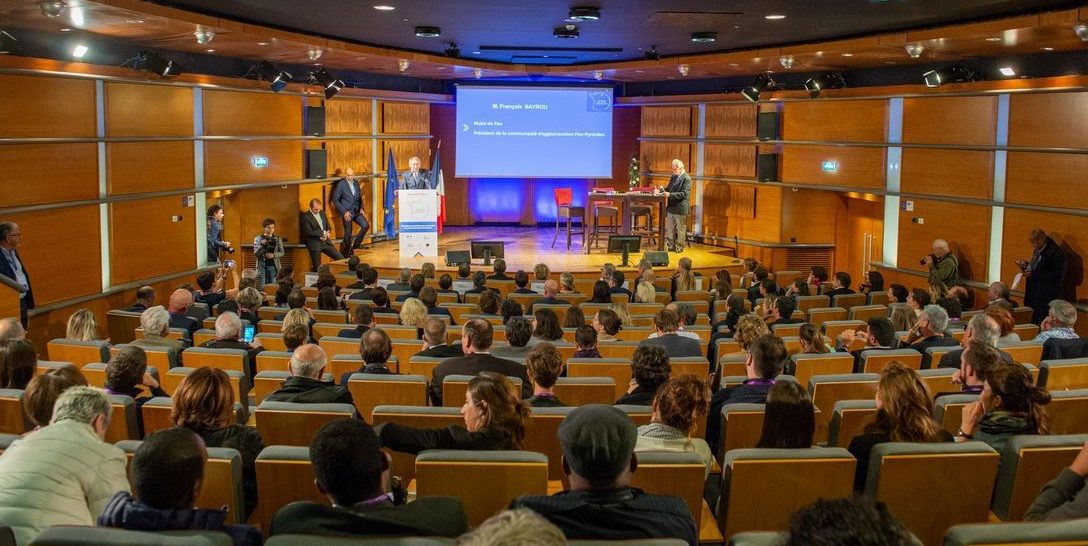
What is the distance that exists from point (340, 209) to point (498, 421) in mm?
12966

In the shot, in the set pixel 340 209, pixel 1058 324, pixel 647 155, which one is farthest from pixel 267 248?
pixel 1058 324

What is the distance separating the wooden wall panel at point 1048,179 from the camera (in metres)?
10.5

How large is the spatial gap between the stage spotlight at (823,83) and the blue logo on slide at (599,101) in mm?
4267

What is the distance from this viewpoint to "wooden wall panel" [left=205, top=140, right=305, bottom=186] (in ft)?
44.1

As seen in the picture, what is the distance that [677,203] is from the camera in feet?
52.9

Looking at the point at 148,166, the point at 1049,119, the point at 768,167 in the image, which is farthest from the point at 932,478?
the point at 768,167

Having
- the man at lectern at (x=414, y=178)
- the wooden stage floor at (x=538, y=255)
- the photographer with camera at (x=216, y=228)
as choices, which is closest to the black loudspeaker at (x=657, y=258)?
the wooden stage floor at (x=538, y=255)

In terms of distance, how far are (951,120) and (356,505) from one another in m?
11.8

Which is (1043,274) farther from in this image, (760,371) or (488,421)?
(488,421)

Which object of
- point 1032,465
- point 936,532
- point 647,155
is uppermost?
point 647,155

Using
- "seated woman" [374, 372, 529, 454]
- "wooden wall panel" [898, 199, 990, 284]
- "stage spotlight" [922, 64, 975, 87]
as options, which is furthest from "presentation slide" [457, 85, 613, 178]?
"seated woman" [374, 372, 529, 454]

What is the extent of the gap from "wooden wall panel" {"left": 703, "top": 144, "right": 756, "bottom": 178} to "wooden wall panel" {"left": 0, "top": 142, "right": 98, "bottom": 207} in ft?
34.4

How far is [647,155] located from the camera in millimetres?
A: 19328

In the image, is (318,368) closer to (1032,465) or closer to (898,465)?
(898,465)
